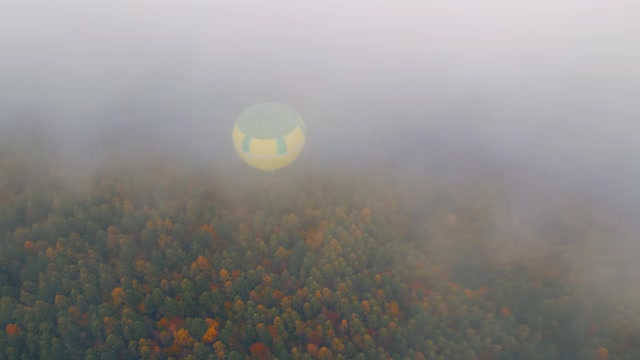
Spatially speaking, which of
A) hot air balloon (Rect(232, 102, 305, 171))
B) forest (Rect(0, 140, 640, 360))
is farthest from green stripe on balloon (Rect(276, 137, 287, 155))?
forest (Rect(0, 140, 640, 360))

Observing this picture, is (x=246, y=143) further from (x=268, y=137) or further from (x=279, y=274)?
(x=279, y=274)

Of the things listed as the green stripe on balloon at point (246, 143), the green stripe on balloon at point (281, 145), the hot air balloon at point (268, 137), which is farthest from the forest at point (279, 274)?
the green stripe on balloon at point (246, 143)

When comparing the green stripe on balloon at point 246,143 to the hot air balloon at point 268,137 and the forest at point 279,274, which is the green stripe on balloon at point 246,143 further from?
the forest at point 279,274

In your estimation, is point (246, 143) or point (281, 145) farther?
point (246, 143)

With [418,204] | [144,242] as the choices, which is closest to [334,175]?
[418,204]

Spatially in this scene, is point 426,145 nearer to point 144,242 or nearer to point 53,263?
point 144,242

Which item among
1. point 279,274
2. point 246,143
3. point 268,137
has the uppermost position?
point 268,137

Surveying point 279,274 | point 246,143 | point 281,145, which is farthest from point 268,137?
point 279,274
